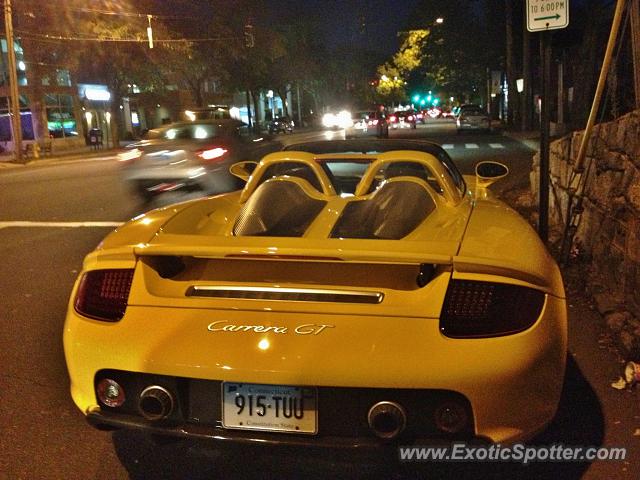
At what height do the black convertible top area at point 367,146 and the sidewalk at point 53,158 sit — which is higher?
the black convertible top area at point 367,146

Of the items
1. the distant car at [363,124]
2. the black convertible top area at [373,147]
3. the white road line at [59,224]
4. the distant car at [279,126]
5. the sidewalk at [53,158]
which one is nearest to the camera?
the black convertible top area at [373,147]

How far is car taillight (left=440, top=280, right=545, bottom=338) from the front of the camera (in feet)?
8.47

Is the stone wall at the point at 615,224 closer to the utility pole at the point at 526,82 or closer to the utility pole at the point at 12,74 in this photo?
the utility pole at the point at 526,82

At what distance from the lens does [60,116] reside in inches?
1596

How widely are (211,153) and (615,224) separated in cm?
821

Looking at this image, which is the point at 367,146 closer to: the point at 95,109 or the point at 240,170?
the point at 240,170

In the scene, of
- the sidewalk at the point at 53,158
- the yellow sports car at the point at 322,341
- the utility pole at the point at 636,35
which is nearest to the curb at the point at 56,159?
the sidewalk at the point at 53,158

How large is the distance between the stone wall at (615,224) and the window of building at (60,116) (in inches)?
1459

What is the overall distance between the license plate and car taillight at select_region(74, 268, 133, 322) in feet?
1.99

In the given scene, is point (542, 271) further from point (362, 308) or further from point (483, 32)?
point (483, 32)

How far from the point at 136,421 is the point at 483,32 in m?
42.5

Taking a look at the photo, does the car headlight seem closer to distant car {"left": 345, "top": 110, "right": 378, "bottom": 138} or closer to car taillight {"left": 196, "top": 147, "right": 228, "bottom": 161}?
distant car {"left": 345, "top": 110, "right": 378, "bottom": 138}

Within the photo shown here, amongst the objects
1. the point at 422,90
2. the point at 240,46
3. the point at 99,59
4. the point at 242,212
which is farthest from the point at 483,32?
the point at 422,90

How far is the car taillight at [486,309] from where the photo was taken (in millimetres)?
2582
